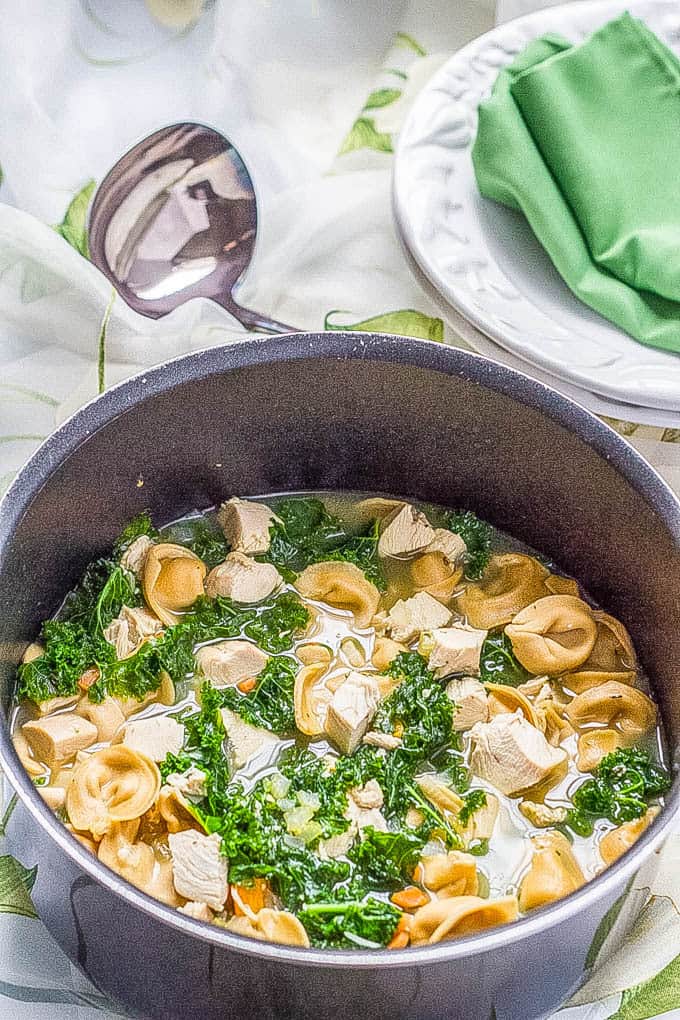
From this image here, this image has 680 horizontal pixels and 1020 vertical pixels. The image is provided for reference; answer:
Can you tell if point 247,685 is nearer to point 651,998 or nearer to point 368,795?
point 368,795

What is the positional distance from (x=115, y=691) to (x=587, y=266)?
698 millimetres

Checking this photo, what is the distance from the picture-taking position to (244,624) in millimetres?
1180

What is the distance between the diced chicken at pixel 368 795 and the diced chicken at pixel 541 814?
122 millimetres

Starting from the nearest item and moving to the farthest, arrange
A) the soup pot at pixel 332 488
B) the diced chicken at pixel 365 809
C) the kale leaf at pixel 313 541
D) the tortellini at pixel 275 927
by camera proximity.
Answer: the soup pot at pixel 332 488 → the tortellini at pixel 275 927 → the diced chicken at pixel 365 809 → the kale leaf at pixel 313 541

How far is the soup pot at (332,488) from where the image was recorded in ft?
2.66

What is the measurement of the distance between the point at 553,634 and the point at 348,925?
37 cm

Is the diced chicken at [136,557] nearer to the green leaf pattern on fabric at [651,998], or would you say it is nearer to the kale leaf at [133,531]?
the kale leaf at [133,531]

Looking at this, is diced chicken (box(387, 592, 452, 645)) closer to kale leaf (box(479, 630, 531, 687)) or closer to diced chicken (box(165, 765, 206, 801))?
kale leaf (box(479, 630, 531, 687))

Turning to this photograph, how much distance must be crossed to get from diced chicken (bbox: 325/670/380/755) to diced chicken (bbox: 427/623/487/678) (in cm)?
7

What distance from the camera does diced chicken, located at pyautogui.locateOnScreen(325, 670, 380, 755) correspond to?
41.5 inches

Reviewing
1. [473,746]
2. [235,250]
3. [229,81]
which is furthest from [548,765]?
[229,81]

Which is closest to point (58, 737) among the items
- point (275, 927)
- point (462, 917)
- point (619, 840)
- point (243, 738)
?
point (243, 738)

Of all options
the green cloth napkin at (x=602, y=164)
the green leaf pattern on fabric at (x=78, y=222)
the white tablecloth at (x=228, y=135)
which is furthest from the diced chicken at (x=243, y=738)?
the green leaf pattern on fabric at (x=78, y=222)

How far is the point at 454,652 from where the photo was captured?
3.68 ft
